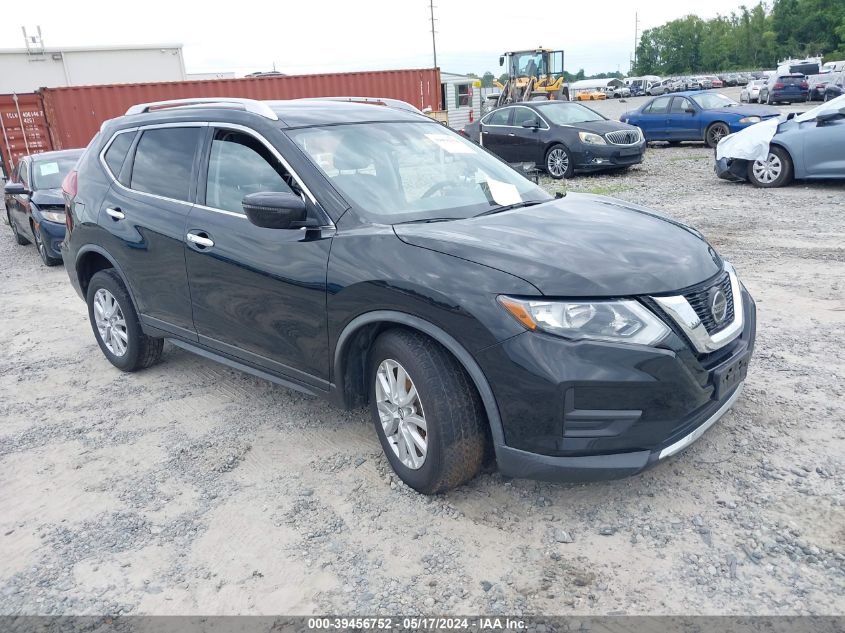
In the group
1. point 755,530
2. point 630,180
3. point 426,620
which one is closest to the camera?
point 426,620

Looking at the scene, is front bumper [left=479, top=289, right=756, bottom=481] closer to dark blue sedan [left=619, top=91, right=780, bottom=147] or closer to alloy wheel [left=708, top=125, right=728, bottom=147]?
dark blue sedan [left=619, top=91, right=780, bottom=147]

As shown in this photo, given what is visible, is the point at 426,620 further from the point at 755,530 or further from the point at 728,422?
the point at 728,422

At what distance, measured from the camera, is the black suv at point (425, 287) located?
2.79 metres

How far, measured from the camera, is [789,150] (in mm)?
10797

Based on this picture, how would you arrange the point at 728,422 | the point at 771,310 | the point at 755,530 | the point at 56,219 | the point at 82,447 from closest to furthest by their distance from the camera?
the point at 755,530, the point at 728,422, the point at 82,447, the point at 771,310, the point at 56,219

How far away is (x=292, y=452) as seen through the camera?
3.89m

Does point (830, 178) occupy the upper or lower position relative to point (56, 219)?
lower

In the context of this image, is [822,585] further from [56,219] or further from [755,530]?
[56,219]

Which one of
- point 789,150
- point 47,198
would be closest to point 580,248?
point 47,198

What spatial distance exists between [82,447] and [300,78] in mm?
16209

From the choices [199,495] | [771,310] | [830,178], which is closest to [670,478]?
[199,495]

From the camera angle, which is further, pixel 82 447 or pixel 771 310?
pixel 771 310

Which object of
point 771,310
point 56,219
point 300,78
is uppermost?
point 300,78

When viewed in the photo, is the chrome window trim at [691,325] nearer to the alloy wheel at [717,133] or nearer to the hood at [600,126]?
the hood at [600,126]
